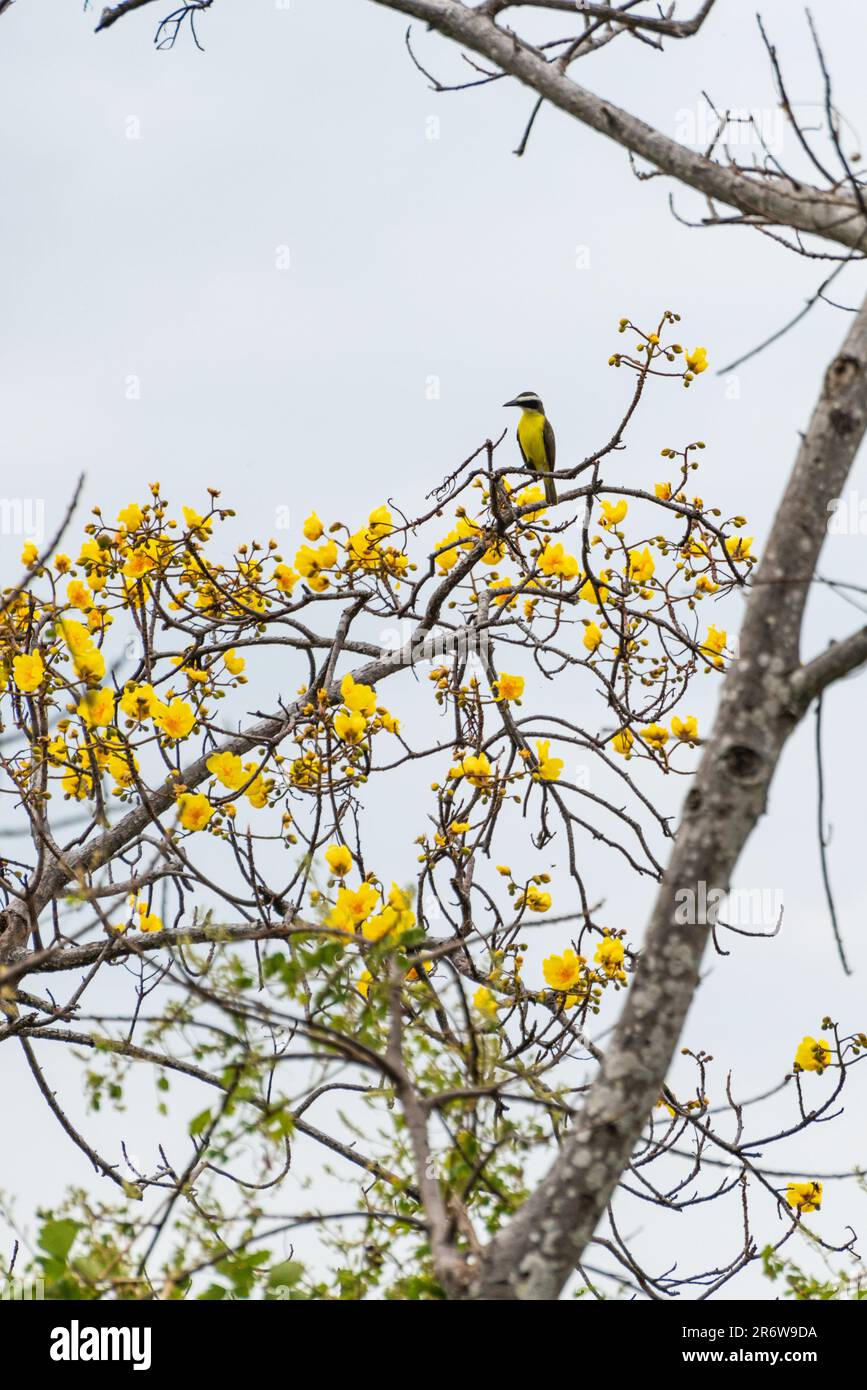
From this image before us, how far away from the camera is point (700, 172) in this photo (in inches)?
143

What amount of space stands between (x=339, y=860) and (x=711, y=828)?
6.30 feet

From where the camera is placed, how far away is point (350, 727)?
4.99m

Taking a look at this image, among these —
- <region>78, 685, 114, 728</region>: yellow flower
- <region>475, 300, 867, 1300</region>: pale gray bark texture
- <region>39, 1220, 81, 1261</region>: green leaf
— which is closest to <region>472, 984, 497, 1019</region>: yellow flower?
<region>475, 300, 867, 1300</region>: pale gray bark texture

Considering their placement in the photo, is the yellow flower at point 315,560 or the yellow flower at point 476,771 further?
the yellow flower at point 315,560

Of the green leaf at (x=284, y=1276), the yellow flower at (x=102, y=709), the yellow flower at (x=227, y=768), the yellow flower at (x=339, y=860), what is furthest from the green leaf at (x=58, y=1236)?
the yellow flower at (x=227, y=768)

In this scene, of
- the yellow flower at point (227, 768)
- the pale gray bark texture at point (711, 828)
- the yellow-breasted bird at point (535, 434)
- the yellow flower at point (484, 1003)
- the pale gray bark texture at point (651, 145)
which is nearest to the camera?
the pale gray bark texture at point (711, 828)

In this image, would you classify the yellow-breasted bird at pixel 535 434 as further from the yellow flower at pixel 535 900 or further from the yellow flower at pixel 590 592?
the yellow flower at pixel 535 900

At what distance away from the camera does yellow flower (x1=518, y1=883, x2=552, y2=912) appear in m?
5.04

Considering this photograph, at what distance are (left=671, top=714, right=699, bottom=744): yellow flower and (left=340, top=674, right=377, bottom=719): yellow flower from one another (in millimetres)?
1256

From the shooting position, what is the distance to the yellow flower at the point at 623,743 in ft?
18.5

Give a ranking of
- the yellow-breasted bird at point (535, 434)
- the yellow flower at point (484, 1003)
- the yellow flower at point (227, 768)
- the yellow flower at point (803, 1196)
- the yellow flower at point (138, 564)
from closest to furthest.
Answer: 1. the yellow flower at point (484, 1003)
2. the yellow flower at point (803, 1196)
3. the yellow flower at point (227, 768)
4. the yellow flower at point (138, 564)
5. the yellow-breasted bird at point (535, 434)

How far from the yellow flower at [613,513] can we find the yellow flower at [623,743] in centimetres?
99

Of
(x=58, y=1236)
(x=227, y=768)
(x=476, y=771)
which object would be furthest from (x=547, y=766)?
(x=58, y=1236)
